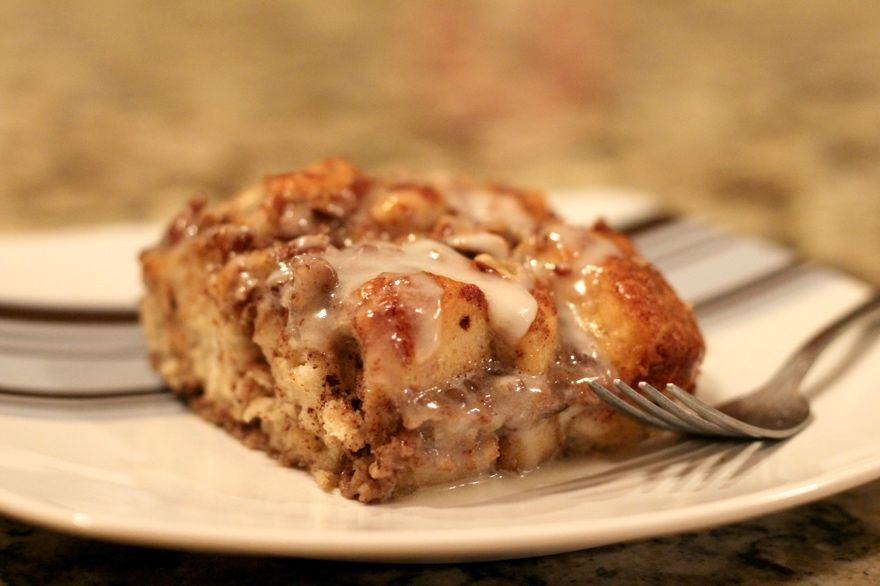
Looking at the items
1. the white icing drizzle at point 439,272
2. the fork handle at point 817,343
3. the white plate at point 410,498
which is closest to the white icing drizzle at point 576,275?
the white icing drizzle at point 439,272

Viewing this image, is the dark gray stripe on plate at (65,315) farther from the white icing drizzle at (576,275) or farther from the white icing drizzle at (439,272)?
the white icing drizzle at (576,275)

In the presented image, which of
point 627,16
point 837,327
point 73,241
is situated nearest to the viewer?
point 837,327

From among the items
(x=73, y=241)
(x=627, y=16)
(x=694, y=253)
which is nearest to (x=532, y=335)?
(x=694, y=253)

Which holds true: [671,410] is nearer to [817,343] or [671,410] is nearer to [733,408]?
[733,408]

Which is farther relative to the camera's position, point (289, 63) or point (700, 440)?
point (289, 63)

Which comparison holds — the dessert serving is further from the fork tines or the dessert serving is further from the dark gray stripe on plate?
the dark gray stripe on plate

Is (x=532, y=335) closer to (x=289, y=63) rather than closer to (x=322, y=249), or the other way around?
(x=322, y=249)
